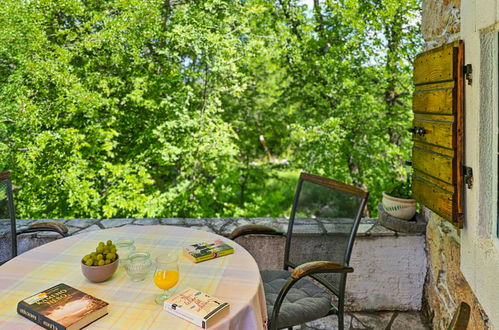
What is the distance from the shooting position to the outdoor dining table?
1.13 m

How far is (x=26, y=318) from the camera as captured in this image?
1.12 metres

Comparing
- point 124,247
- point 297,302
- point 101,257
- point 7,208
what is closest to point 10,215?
point 7,208

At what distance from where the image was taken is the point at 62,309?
114 cm

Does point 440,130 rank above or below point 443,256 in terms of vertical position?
above

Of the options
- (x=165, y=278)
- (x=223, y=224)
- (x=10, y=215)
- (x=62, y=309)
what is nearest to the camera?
(x=62, y=309)

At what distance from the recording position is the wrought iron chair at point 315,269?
1572 millimetres

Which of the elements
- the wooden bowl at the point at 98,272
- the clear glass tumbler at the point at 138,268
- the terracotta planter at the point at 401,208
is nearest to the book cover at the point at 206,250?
the clear glass tumbler at the point at 138,268

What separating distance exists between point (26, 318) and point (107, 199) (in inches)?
122

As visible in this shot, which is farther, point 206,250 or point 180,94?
point 180,94

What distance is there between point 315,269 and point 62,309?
3.08ft

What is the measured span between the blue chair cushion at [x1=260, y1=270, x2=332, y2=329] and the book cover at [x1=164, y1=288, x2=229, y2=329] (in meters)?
0.47

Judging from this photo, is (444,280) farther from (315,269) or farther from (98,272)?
(98,272)

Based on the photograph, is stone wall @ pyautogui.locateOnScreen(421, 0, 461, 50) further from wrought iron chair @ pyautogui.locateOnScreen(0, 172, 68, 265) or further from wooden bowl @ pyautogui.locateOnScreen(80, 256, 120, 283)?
wrought iron chair @ pyautogui.locateOnScreen(0, 172, 68, 265)

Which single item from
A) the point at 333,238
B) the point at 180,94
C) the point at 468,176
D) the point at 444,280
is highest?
the point at 180,94
